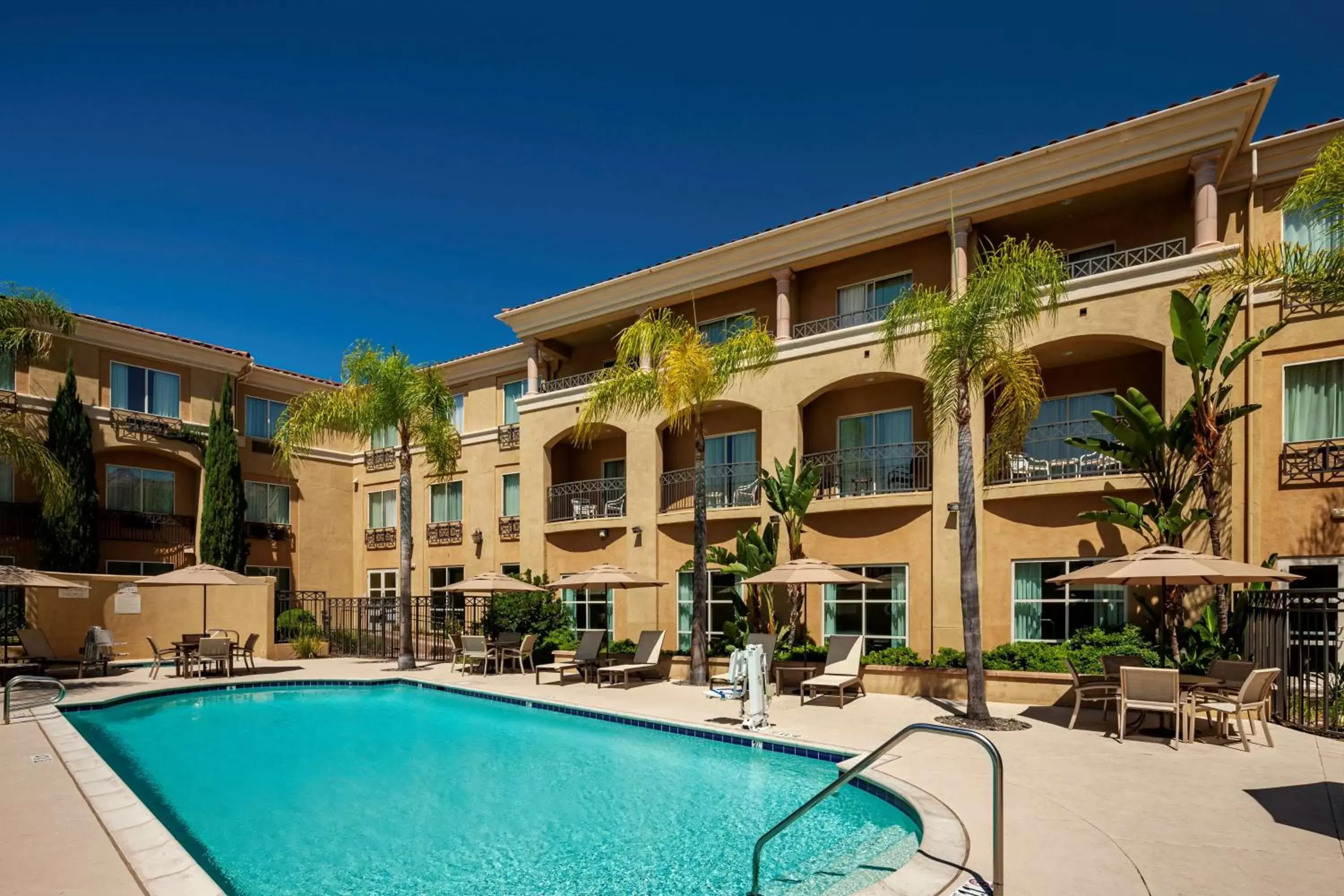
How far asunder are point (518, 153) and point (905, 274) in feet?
34.9

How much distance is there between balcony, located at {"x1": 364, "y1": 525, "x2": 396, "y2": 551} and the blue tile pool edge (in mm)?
13016

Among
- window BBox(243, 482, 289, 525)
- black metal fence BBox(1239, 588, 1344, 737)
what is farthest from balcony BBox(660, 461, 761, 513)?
window BBox(243, 482, 289, 525)

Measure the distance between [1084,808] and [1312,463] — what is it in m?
10.7

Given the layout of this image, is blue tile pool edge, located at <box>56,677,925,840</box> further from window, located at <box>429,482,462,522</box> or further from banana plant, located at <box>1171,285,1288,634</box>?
window, located at <box>429,482,462,522</box>

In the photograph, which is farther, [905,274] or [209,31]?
[905,274]

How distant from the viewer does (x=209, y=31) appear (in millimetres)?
15547

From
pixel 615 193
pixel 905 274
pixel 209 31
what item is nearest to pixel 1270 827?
pixel 905 274

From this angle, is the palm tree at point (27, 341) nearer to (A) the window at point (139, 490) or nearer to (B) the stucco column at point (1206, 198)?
(A) the window at point (139, 490)

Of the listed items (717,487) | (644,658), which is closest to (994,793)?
(644,658)

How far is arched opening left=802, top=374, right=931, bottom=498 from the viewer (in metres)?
19.2

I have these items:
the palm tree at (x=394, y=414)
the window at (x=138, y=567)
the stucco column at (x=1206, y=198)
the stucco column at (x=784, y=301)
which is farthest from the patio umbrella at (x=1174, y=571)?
the window at (x=138, y=567)

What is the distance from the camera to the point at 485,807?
9.45 meters

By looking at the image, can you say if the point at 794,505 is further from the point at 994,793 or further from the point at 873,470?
the point at 994,793

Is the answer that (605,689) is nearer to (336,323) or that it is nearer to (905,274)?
Answer: (905,274)
